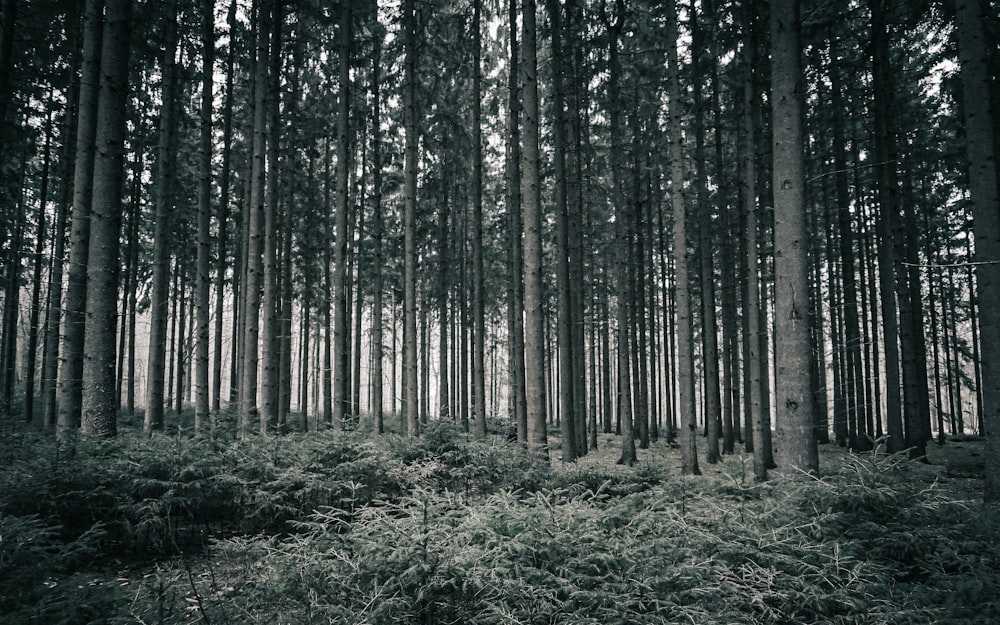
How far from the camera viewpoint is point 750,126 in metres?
11.2

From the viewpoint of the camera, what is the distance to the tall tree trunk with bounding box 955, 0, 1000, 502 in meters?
7.67

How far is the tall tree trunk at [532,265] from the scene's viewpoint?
31.4ft

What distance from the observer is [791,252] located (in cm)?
681

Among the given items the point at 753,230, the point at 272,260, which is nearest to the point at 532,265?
the point at 753,230

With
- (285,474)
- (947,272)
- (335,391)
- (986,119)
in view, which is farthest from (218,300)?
(947,272)

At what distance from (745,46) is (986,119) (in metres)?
5.29

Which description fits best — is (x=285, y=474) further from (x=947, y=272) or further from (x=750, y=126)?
(x=947, y=272)

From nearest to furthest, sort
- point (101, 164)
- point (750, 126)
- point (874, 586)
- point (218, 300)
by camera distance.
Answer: point (874, 586) → point (101, 164) → point (750, 126) → point (218, 300)

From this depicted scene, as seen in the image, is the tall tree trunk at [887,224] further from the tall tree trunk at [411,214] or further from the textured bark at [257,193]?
the textured bark at [257,193]

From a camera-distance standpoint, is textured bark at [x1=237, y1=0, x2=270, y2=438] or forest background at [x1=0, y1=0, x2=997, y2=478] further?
textured bark at [x1=237, y1=0, x2=270, y2=438]

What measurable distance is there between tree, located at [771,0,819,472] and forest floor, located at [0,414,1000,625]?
1351 millimetres

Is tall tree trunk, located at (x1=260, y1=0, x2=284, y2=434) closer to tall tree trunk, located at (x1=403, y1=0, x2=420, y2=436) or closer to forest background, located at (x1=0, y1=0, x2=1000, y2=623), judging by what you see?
forest background, located at (x1=0, y1=0, x2=1000, y2=623)

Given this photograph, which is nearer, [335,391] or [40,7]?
[40,7]

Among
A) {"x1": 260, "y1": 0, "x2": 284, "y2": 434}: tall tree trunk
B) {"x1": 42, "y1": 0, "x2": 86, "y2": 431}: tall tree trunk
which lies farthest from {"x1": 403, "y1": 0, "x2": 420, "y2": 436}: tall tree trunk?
{"x1": 42, "y1": 0, "x2": 86, "y2": 431}: tall tree trunk
